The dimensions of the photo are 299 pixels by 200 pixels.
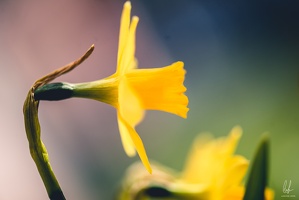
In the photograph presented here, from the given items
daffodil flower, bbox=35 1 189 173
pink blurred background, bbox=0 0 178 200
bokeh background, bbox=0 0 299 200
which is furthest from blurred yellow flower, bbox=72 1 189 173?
pink blurred background, bbox=0 0 178 200

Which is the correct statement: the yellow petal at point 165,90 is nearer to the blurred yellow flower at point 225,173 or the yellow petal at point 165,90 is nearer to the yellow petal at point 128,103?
the yellow petal at point 128,103

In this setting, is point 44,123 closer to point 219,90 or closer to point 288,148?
point 219,90

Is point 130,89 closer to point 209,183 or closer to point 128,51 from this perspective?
point 128,51

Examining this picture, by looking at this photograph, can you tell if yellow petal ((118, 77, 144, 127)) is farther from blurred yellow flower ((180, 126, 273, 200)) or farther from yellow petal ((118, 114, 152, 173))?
blurred yellow flower ((180, 126, 273, 200))

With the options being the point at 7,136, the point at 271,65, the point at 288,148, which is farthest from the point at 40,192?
the point at 271,65

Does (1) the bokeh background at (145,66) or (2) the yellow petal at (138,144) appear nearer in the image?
(2) the yellow petal at (138,144)

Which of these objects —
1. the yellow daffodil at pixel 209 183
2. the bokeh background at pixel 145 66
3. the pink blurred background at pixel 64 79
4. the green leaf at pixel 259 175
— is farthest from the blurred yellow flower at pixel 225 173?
the pink blurred background at pixel 64 79

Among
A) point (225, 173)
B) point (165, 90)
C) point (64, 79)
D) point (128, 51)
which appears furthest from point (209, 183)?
point (64, 79)
